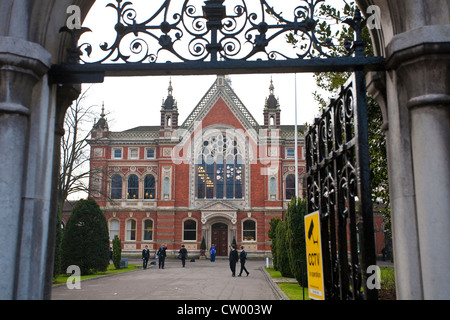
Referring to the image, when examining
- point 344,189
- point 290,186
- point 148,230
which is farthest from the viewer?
point 148,230

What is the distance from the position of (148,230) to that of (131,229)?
1.65 metres

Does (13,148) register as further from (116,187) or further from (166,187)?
(116,187)

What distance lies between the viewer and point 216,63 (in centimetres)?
385

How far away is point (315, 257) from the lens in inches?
155

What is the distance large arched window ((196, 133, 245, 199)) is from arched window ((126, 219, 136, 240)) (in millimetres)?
6841

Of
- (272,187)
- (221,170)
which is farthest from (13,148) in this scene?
(272,187)

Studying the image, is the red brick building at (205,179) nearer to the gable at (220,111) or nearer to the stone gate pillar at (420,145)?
the gable at (220,111)

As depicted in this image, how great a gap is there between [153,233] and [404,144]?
38.6 metres

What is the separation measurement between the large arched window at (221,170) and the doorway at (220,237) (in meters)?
2.75

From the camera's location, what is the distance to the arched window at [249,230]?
130 feet

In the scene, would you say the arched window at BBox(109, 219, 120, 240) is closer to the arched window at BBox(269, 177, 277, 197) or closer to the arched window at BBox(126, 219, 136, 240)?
the arched window at BBox(126, 219, 136, 240)
